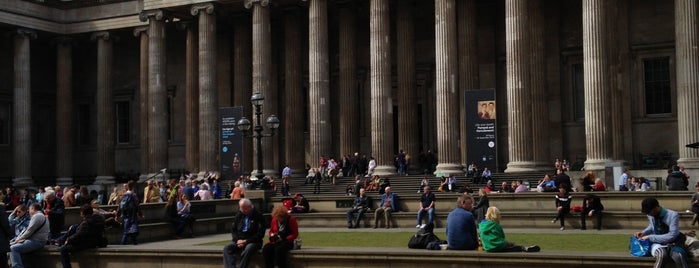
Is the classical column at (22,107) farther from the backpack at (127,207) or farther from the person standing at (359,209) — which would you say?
the backpack at (127,207)

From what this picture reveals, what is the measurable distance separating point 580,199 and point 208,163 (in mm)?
23285

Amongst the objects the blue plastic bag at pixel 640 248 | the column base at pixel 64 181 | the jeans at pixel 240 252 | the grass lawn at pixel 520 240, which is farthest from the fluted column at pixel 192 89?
the blue plastic bag at pixel 640 248

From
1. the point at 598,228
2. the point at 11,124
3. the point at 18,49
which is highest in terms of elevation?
the point at 18,49

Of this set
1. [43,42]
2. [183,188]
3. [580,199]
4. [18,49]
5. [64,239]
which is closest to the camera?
[64,239]

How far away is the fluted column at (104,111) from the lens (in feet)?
169

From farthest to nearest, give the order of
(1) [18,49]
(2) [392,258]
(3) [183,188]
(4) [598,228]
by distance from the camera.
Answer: (1) [18,49] < (3) [183,188] < (4) [598,228] < (2) [392,258]

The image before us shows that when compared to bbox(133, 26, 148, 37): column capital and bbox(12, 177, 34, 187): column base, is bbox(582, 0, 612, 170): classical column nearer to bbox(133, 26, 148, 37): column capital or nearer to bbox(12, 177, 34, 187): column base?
bbox(133, 26, 148, 37): column capital

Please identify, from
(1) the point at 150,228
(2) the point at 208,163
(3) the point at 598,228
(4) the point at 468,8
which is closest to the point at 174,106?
(2) the point at 208,163

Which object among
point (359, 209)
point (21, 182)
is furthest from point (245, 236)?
point (21, 182)

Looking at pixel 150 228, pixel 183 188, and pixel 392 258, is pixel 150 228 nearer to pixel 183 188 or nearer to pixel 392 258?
pixel 183 188

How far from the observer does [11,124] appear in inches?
2109

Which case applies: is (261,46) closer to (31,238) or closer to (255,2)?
(255,2)

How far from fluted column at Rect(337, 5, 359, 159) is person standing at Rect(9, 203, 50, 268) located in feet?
89.0

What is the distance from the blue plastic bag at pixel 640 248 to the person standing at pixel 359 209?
51.6 ft
